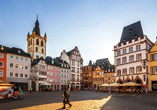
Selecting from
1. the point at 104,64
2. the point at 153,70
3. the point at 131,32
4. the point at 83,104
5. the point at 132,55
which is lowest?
the point at 83,104

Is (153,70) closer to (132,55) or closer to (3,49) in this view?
(132,55)

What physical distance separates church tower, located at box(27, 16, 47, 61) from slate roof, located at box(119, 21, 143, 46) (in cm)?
3877

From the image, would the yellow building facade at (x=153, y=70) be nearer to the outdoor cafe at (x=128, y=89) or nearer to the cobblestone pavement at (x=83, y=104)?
the outdoor cafe at (x=128, y=89)

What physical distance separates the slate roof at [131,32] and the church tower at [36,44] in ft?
127

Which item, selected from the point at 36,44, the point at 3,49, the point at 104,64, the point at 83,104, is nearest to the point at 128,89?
the point at 83,104

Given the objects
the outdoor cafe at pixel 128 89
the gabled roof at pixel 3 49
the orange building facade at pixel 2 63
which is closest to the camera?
the outdoor cafe at pixel 128 89

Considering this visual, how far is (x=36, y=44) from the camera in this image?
71562 millimetres

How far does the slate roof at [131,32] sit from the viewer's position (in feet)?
158

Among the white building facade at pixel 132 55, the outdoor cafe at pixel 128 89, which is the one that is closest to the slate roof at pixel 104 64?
the white building facade at pixel 132 55

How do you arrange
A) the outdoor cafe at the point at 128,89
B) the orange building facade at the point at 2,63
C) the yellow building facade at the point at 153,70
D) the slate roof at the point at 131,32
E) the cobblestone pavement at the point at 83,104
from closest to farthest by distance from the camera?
the cobblestone pavement at the point at 83,104
the outdoor cafe at the point at 128,89
the yellow building facade at the point at 153,70
the orange building facade at the point at 2,63
the slate roof at the point at 131,32

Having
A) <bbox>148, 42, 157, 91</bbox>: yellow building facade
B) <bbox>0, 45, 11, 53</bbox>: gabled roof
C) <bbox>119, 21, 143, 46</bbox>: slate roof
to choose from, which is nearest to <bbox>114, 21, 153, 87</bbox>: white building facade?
<bbox>119, 21, 143, 46</bbox>: slate roof

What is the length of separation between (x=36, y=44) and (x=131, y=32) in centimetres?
4285

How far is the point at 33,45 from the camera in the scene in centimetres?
7006

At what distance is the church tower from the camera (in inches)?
2763
